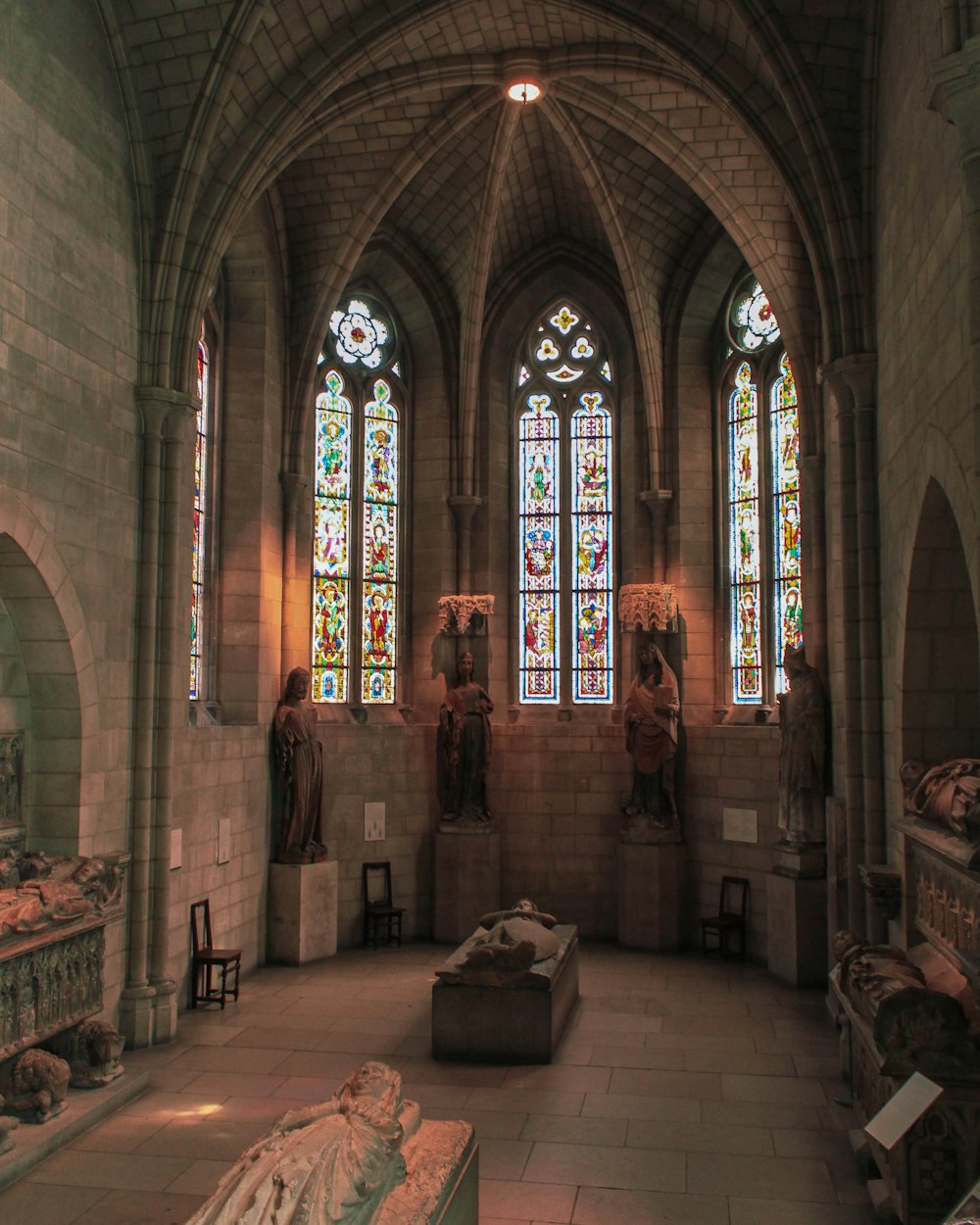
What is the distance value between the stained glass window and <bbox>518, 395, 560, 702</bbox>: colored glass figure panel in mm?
4672

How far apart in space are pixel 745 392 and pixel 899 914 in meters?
8.29

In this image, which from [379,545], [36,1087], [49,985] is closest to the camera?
[36,1087]

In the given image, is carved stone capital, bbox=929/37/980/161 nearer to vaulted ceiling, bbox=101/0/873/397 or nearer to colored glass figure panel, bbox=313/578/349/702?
vaulted ceiling, bbox=101/0/873/397

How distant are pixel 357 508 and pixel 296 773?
13.0ft

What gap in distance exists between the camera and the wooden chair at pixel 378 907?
568 inches

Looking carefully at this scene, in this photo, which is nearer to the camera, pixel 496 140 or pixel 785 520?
pixel 496 140

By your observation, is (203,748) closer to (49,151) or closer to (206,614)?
(206,614)

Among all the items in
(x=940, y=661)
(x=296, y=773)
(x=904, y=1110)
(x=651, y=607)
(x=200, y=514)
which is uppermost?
(x=200, y=514)

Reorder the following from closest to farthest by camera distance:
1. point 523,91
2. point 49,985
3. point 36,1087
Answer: point 36,1087
point 49,985
point 523,91

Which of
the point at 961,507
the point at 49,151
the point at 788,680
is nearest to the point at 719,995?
the point at 788,680

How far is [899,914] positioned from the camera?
8.89 metres

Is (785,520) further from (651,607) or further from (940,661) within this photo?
(940,661)

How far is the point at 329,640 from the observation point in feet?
50.1

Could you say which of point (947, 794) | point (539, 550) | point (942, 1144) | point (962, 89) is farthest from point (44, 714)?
point (539, 550)
